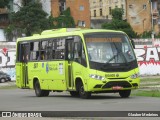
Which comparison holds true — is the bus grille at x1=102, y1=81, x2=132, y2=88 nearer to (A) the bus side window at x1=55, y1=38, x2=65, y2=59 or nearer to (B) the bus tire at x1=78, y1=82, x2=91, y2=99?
(B) the bus tire at x1=78, y1=82, x2=91, y2=99

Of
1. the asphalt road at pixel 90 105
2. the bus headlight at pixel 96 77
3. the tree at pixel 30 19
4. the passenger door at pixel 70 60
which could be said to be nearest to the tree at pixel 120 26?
the tree at pixel 30 19

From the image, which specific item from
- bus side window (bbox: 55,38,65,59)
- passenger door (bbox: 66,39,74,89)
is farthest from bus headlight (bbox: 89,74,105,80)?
bus side window (bbox: 55,38,65,59)

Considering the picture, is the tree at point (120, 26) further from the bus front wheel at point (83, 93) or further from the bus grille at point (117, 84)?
the bus grille at point (117, 84)

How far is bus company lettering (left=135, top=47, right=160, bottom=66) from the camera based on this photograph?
2611 inches

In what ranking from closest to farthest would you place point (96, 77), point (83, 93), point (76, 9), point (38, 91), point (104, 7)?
1. point (96, 77)
2. point (83, 93)
3. point (38, 91)
4. point (76, 9)
5. point (104, 7)

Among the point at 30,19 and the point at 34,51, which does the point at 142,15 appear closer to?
the point at 30,19

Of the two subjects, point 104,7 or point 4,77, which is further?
point 104,7

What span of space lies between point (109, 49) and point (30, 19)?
70700 millimetres

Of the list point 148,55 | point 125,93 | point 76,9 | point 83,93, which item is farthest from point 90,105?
point 76,9

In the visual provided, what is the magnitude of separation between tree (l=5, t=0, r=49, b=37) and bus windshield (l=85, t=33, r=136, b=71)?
67874 millimetres

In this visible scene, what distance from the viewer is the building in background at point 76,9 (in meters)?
105

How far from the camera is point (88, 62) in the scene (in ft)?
79.7

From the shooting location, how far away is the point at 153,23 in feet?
407

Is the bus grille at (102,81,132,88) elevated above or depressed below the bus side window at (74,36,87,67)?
below
